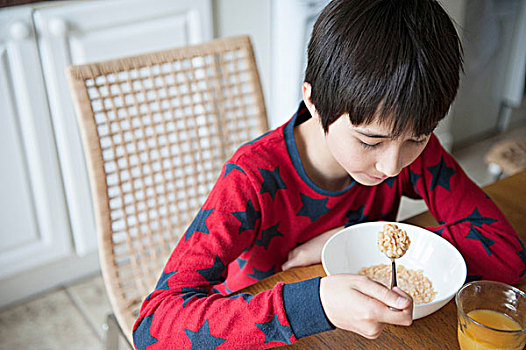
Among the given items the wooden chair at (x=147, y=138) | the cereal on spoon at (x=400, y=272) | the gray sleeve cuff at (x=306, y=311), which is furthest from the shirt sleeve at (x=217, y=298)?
the wooden chair at (x=147, y=138)

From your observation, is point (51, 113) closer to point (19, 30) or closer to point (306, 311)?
point (19, 30)

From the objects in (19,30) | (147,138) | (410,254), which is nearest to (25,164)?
(19,30)

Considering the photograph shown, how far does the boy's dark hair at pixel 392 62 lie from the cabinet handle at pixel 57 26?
99cm

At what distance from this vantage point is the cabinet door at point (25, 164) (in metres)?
1.50

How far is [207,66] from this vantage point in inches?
45.7

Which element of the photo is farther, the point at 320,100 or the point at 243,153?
the point at 243,153

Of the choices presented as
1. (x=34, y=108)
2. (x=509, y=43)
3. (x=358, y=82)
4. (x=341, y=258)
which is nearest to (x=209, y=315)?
(x=341, y=258)

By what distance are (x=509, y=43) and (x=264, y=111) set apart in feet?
6.05

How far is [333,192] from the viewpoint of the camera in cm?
96

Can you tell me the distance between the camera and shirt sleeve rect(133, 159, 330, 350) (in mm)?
691

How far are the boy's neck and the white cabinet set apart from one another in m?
0.87

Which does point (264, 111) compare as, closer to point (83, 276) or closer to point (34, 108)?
point (34, 108)

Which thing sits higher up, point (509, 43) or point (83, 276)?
point (509, 43)

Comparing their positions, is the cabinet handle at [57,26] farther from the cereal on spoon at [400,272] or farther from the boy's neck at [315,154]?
the cereal on spoon at [400,272]
